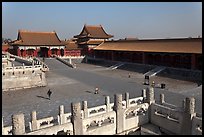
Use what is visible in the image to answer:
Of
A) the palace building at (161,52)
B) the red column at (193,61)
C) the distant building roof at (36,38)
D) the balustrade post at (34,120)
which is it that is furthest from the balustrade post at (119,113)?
the distant building roof at (36,38)

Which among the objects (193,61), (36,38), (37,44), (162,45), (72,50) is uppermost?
(36,38)

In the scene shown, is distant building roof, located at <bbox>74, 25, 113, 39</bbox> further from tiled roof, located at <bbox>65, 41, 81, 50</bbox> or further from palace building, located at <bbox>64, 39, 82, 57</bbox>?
palace building, located at <bbox>64, 39, 82, 57</bbox>

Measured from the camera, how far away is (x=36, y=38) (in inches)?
2030

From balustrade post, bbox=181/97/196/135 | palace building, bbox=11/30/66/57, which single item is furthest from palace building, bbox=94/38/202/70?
balustrade post, bbox=181/97/196/135

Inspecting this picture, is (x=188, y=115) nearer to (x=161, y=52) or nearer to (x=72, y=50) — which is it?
(x=161, y=52)

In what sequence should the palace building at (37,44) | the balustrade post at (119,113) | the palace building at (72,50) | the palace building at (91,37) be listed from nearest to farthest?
the balustrade post at (119,113) < the palace building at (37,44) < the palace building at (72,50) < the palace building at (91,37)

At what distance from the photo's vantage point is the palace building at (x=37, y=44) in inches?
1927

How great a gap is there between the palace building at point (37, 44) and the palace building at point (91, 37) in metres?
5.27

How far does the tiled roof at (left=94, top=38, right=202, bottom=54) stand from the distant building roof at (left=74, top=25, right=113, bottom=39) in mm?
10258

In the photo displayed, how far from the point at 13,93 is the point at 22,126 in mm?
13811

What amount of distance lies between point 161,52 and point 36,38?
29.9 m

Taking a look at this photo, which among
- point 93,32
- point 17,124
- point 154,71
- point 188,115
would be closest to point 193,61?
point 154,71

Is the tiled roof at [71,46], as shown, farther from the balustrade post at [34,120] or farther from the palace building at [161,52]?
the balustrade post at [34,120]

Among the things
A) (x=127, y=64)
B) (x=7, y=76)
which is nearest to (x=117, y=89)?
(x=7, y=76)
